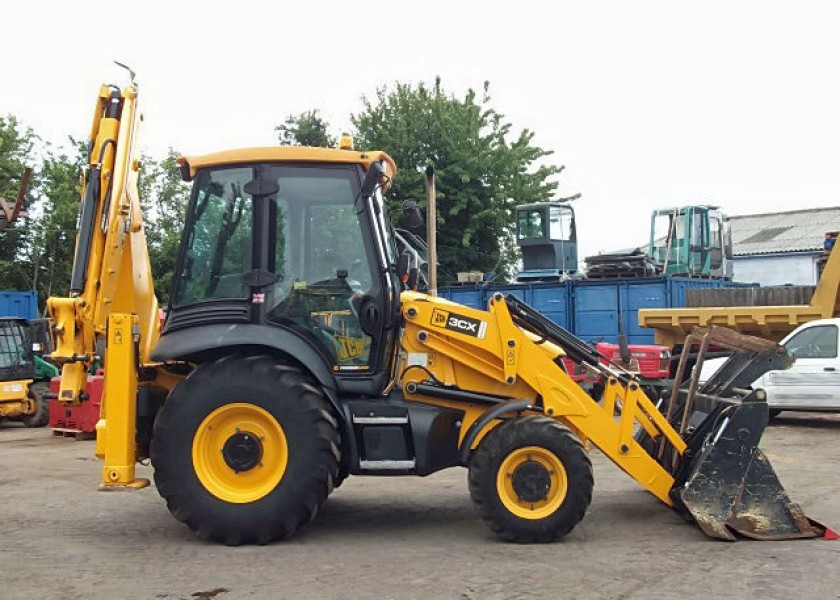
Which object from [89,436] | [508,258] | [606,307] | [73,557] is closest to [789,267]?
→ [508,258]

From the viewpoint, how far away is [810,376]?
46.1 ft

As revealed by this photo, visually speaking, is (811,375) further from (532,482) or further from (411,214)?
(411,214)

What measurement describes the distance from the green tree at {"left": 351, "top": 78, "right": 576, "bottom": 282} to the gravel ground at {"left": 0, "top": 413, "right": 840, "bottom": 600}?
22.7m

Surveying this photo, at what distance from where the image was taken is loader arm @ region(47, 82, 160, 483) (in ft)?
21.8

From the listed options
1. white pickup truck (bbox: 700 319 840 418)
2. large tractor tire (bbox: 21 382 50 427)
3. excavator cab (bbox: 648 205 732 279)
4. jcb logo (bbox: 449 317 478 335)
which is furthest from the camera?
excavator cab (bbox: 648 205 732 279)

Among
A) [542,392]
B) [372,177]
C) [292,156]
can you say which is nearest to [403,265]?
[372,177]

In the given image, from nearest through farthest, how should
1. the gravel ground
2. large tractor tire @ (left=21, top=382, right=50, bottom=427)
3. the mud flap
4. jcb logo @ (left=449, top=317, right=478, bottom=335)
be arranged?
the gravel ground → the mud flap → jcb logo @ (left=449, top=317, right=478, bottom=335) → large tractor tire @ (left=21, top=382, right=50, bottom=427)

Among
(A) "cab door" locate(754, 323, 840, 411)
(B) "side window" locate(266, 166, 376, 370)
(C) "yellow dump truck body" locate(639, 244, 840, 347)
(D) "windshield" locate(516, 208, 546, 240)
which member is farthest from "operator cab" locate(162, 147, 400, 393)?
(D) "windshield" locate(516, 208, 546, 240)

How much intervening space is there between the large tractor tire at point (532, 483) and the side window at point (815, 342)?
900 cm

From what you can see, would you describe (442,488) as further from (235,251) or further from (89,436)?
(89,436)

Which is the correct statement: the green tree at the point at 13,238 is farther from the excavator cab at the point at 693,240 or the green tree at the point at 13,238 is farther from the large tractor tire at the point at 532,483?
the large tractor tire at the point at 532,483

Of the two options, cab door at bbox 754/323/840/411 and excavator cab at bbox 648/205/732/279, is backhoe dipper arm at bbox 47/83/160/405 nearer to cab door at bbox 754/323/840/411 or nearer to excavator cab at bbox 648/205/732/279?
cab door at bbox 754/323/840/411

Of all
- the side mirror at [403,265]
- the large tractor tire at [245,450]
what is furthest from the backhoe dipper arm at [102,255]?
the side mirror at [403,265]

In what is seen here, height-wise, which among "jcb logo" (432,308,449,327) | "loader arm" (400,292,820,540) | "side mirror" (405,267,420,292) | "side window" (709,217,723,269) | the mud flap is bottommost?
the mud flap
